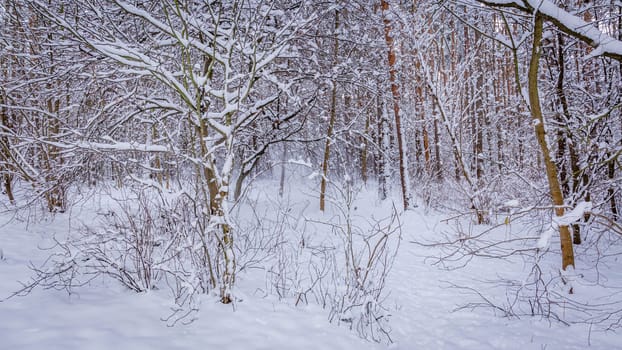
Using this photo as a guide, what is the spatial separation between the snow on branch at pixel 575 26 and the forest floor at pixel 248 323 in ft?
8.00

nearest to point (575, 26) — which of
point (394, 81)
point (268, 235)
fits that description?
point (268, 235)

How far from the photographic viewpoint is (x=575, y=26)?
8.88ft

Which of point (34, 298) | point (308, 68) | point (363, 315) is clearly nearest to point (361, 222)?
point (308, 68)

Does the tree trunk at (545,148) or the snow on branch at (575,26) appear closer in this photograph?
the snow on branch at (575,26)

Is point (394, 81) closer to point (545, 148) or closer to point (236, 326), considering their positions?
point (545, 148)

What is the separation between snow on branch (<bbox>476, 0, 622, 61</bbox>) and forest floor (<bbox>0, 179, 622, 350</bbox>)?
96.0 inches

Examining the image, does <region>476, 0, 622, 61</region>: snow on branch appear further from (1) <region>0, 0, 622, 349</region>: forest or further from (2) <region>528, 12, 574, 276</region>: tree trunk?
(2) <region>528, 12, 574, 276</region>: tree trunk

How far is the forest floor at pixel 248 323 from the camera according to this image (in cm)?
229

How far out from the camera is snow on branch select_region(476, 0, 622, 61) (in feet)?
8.34

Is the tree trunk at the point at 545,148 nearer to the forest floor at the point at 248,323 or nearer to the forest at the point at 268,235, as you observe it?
the forest at the point at 268,235

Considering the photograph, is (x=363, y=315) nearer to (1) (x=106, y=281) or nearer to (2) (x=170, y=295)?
(2) (x=170, y=295)

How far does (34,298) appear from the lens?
2785 mm

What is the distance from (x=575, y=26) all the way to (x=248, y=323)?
3801mm

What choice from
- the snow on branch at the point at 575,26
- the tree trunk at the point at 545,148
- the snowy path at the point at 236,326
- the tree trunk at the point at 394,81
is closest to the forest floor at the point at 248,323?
the snowy path at the point at 236,326
